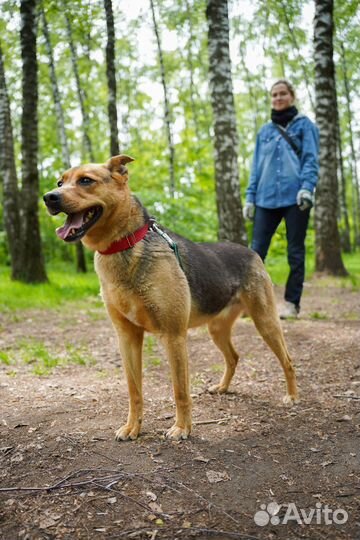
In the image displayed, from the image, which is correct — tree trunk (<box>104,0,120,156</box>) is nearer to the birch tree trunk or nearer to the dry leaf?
the birch tree trunk

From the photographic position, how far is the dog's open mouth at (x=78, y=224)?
123 inches

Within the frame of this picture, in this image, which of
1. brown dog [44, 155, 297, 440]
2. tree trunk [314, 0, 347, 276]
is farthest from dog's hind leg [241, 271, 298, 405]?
tree trunk [314, 0, 347, 276]

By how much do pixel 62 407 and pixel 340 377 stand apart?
102 inches

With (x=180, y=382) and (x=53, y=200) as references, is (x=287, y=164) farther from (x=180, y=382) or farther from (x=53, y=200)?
(x=53, y=200)

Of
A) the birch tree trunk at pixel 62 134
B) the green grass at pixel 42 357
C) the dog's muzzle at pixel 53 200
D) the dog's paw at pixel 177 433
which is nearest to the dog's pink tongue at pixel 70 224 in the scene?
the dog's muzzle at pixel 53 200

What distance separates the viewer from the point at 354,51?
2342 cm

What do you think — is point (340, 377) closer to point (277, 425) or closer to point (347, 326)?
point (277, 425)

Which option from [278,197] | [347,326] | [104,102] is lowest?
[347,326]

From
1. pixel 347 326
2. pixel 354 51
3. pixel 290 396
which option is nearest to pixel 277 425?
pixel 290 396

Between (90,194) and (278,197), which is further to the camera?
(278,197)

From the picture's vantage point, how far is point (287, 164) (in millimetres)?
6746

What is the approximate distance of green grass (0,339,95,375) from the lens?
5598 millimetres

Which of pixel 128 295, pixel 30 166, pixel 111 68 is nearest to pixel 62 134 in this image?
pixel 111 68

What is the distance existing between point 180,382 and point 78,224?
128cm
